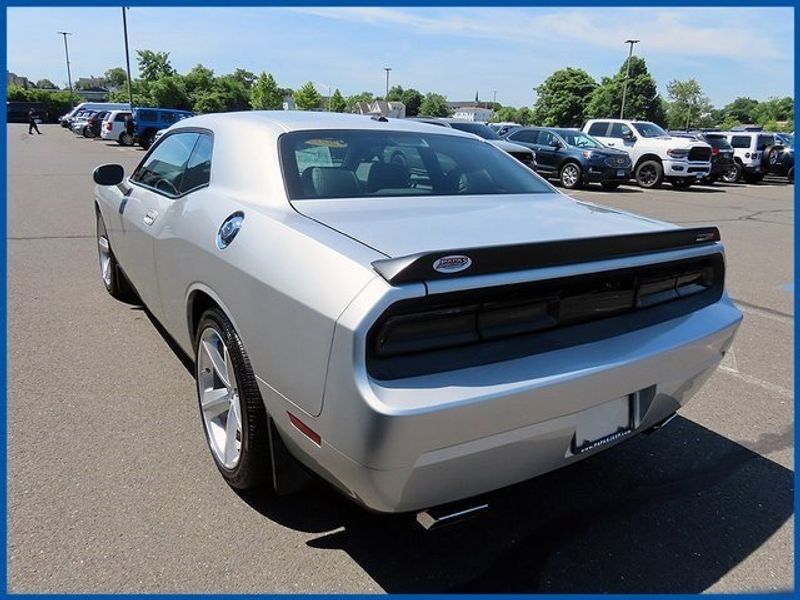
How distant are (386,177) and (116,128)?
101 ft

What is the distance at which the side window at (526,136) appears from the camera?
18.5m

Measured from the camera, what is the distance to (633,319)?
2.41 m

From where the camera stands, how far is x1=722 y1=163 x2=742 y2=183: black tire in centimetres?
2258

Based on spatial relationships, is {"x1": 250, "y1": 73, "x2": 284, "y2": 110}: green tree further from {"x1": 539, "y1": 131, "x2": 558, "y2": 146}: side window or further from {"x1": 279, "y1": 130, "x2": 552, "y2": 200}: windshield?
{"x1": 279, "y1": 130, "x2": 552, "y2": 200}: windshield

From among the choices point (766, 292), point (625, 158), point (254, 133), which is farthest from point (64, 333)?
point (625, 158)

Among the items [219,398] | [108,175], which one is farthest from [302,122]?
[108,175]

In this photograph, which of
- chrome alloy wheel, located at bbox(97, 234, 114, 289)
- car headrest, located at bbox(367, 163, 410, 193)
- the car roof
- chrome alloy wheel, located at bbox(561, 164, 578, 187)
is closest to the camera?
car headrest, located at bbox(367, 163, 410, 193)

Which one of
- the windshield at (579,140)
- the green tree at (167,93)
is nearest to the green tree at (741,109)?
the green tree at (167,93)

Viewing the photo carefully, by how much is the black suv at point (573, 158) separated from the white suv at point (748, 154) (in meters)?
7.87

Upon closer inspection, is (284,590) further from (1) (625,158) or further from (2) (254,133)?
(1) (625,158)

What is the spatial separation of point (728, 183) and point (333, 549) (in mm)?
24674

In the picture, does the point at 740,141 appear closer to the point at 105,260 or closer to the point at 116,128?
the point at 105,260

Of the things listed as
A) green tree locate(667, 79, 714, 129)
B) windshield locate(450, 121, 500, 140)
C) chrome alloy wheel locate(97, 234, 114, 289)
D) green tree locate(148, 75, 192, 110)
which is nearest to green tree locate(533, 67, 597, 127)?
green tree locate(667, 79, 714, 129)

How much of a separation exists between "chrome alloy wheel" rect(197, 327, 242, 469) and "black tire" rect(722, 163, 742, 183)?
23584mm
